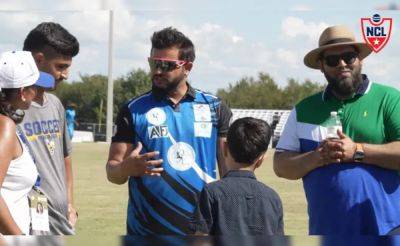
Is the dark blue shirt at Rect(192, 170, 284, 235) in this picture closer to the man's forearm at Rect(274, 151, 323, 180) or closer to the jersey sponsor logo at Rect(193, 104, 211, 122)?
the man's forearm at Rect(274, 151, 323, 180)

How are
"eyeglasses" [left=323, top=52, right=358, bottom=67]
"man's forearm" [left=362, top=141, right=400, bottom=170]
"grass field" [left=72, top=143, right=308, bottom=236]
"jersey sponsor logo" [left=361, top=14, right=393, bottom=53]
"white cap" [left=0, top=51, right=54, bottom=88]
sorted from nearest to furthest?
"white cap" [left=0, top=51, right=54, bottom=88] → "man's forearm" [left=362, top=141, right=400, bottom=170] → "eyeglasses" [left=323, top=52, right=358, bottom=67] → "grass field" [left=72, top=143, right=308, bottom=236] → "jersey sponsor logo" [left=361, top=14, right=393, bottom=53]

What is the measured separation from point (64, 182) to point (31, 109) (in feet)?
1.78

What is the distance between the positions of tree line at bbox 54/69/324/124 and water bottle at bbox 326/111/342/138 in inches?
2346

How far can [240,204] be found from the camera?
144 inches

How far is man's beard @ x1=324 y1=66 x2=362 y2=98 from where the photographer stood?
176 inches

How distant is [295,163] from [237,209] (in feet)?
3.19

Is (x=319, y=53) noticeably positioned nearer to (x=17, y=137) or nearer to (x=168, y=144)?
(x=168, y=144)

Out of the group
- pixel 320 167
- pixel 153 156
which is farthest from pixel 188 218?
pixel 320 167

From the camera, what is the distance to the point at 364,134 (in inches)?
175

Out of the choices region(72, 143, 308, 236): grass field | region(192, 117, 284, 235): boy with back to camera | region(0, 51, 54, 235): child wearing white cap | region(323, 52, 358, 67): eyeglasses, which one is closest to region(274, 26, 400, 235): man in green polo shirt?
region(323, 52, 358, 67): eyeglasses

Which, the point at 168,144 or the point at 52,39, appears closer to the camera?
the point at 168,144

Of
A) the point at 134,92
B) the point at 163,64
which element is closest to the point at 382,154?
the point at 163,64

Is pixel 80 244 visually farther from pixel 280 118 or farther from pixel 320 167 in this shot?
pixel 280 118

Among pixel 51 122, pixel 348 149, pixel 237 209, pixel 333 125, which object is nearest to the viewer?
pixel 237 209
